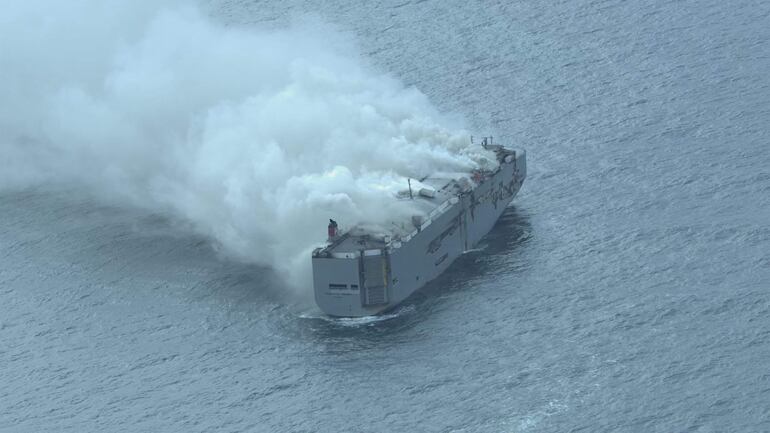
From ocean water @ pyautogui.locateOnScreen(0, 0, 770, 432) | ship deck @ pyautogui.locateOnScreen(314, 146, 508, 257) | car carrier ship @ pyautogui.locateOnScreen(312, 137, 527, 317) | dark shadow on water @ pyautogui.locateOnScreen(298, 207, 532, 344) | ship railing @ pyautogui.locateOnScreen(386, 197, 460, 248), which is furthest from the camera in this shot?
ship railing @ pyautogui.locateOnScreen(386, 197, 460, 248)

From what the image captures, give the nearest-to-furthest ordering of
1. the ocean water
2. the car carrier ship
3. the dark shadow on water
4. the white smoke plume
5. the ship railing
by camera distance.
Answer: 1. the ocean water
2. the dark shadow on water
3. the car carrier ship
4. the ship railing
5. the white smoke plume

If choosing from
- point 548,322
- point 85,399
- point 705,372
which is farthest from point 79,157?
point 705,372

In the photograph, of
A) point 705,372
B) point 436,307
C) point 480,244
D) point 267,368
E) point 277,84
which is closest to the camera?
point 705,372

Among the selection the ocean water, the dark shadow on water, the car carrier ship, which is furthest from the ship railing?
the ocean water

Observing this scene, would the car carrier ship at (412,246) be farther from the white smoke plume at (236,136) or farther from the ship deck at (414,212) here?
the white smoke plume at (236,136)

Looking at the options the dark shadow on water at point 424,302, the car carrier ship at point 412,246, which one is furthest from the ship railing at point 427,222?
the dark shadow on water at point 424,302

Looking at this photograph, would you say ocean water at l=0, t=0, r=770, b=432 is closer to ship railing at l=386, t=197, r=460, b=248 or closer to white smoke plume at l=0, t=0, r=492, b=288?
white smoke plume at l=0, t=0, r=492, b=288

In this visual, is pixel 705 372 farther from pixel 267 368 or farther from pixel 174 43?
pixel 174 43
